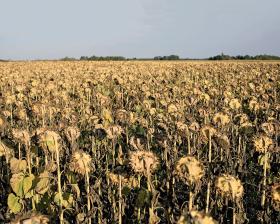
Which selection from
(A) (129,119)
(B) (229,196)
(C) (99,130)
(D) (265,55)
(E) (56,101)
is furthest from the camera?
(D) (265,55)

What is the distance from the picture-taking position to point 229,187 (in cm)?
334

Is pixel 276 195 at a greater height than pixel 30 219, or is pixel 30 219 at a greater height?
pixel 30 219

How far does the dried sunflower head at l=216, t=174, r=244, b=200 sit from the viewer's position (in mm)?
3344

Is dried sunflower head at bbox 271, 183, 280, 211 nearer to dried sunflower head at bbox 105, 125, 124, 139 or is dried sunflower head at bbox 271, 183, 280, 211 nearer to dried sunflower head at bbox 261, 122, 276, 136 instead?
dried sunflower head at bbox 261, 122, 276, 136

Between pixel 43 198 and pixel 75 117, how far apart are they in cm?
288

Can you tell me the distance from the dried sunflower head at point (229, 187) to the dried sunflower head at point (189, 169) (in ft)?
0.56

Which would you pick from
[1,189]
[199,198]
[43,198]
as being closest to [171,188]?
[199,198]

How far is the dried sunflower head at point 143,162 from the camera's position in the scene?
3.56 m

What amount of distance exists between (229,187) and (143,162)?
70 centimetres

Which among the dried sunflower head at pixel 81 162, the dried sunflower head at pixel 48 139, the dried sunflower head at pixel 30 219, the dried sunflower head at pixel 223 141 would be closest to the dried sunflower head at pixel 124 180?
the dried sunflower head at pixel 81 162

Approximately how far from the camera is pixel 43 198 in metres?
4.10

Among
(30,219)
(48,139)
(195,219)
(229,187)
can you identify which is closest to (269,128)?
(229,187)

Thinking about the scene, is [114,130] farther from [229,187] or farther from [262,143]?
[229,187]

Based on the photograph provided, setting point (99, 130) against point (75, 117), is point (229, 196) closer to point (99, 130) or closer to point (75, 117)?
point (99, 130)
